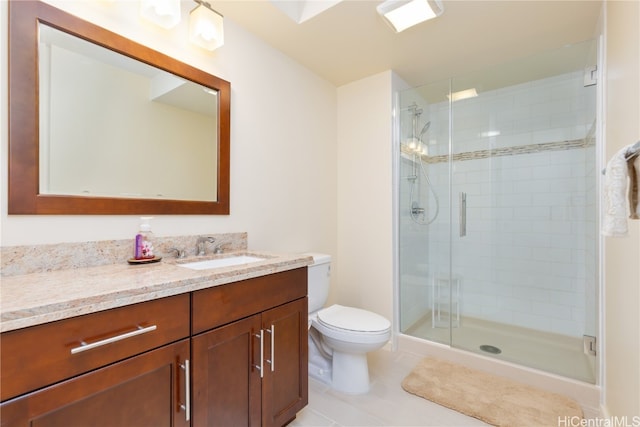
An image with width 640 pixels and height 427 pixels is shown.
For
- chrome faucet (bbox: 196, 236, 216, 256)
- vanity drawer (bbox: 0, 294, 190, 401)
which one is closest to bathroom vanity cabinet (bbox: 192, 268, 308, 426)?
vanity drawer (bbox: 0, 294, 190, 401)

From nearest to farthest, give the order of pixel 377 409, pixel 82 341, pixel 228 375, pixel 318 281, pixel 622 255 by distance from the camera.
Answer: pixel 82 341, pixel 228 375, pixel 622 255, pixel 377 409, pixel 318 281

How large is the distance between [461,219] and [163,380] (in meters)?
2.50

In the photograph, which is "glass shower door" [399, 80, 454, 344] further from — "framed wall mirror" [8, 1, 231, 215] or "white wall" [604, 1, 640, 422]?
"framed wall mirror" [8, 1, 231, 215]

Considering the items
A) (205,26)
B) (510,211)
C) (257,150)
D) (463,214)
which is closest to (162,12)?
(205,26)

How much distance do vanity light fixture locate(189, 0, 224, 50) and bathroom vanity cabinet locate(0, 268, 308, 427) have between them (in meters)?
1.29

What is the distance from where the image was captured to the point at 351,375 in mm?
1805

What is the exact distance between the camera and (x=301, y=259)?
146 cm

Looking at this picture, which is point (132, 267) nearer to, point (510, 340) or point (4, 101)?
point (4, 101)

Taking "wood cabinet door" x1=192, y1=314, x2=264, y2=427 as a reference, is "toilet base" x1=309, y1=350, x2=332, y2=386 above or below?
below

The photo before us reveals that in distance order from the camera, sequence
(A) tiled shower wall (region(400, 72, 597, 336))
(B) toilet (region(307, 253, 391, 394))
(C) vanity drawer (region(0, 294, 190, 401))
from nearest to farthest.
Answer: (C) vanity drawer (region(0, 294, 190, 401)) < (B) toilet (region(307, 253, 391, 394)) < (A) tiled shower wall (region(400, 72, 597, 336))

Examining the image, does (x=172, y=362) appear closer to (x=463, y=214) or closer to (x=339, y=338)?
(x=339, y=338)

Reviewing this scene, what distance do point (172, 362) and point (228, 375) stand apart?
10.0 inches

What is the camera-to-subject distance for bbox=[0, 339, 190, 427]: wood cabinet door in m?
0.71

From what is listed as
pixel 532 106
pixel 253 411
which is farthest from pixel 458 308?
pixel 253 411
